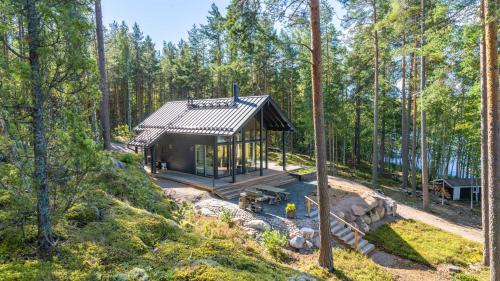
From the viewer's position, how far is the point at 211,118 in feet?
47.3

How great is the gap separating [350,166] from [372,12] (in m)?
14.8

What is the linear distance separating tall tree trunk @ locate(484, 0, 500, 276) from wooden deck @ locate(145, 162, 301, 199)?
27.7 feet

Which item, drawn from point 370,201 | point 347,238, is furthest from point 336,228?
point 370,201

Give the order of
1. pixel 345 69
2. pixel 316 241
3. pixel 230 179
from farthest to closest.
Result: pixel 345 69
pixel 230 179
pixel 316 241

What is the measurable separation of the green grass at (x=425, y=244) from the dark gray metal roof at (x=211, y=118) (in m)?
7.12

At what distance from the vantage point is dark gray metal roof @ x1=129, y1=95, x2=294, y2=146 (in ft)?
44.0

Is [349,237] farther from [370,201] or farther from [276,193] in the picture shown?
[370,201]

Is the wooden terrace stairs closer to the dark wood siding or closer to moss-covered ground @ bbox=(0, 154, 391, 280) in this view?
moss-covered ground @ bbox=(0, 154, 391, 280)

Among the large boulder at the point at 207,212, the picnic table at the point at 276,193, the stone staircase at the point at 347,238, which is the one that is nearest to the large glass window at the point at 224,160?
the picnic table at the point at 276,193

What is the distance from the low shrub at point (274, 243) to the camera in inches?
300

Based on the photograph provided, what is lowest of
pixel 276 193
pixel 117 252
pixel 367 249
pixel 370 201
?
pixel 367 249

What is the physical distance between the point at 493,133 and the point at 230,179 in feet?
32.5

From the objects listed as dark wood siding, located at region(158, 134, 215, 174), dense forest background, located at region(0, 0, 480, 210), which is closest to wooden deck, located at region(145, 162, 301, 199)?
dark wood siding, located at region(158, 134, 215, 174)

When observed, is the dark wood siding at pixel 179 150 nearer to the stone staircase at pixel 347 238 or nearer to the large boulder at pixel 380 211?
the stone staircase at pixel 347 238
